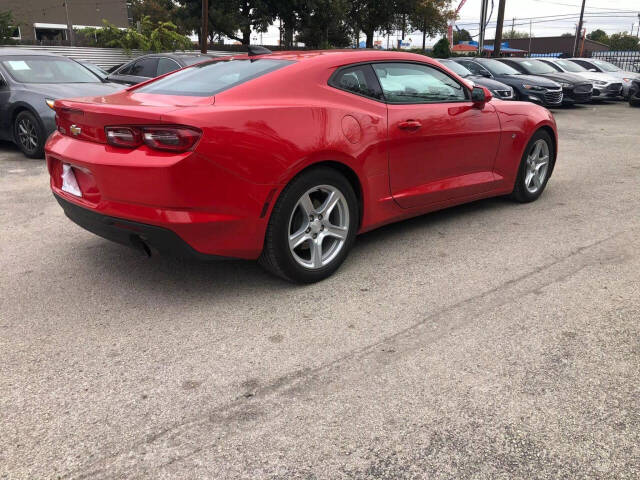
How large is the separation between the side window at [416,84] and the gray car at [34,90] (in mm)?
4855

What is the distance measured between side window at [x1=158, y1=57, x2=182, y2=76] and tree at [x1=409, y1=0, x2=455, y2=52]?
33.5 meters

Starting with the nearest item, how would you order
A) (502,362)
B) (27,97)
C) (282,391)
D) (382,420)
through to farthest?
(382,420) < (282,391) < (502,362) < (27,97)

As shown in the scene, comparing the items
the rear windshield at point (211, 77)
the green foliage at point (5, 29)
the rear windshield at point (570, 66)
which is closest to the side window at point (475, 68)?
the rear windshield at point (570, 66)

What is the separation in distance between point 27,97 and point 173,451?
6903 mm

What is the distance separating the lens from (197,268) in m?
3.96

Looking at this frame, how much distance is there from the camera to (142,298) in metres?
3.51

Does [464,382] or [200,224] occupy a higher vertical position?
[200,224]

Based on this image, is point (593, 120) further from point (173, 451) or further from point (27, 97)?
point (173, 451)

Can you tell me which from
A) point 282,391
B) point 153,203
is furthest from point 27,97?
point 282,391

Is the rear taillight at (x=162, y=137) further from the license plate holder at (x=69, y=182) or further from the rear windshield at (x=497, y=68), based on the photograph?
the rear windshield at (x=497, y=68)

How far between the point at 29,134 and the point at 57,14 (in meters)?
55.4

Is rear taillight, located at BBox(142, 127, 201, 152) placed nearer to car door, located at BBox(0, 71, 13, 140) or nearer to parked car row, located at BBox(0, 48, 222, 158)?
parked car row, located at BBox(0, 48, 222, 158)

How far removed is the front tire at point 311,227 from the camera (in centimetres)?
340

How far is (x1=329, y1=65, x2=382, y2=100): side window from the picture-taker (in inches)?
151
